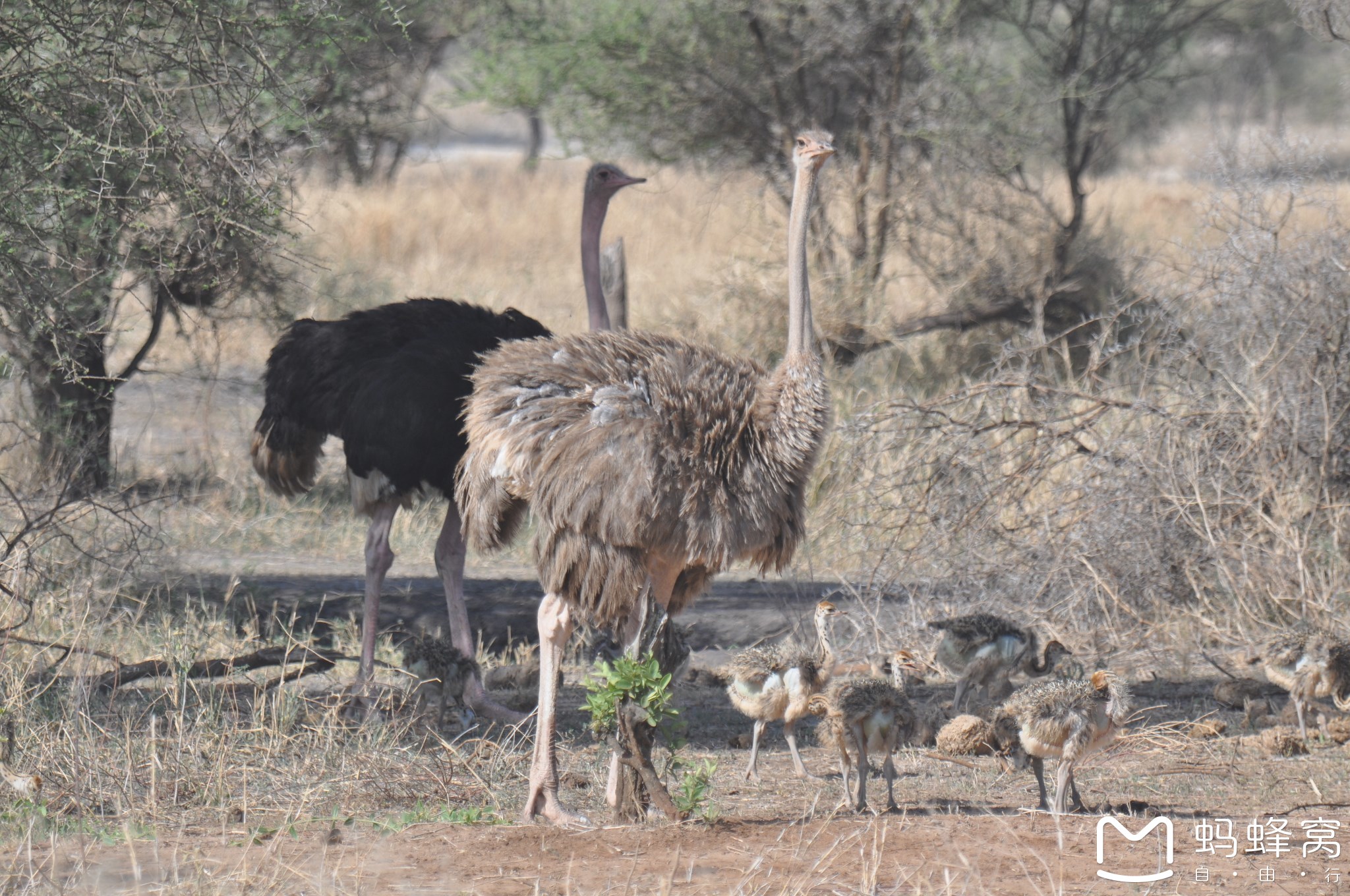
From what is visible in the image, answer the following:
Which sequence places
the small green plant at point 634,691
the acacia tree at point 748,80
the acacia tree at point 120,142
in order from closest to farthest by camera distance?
the small green plant at point 634,691
the acacia tree at point 120,142
the acacia tree at point 748,80

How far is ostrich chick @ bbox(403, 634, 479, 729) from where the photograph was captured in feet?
22.0

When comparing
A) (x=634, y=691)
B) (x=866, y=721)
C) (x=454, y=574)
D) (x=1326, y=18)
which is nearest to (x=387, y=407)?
(x=454, y=574)

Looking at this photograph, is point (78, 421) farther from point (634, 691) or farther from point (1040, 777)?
point (1040, 777)

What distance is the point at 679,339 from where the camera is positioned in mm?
5641

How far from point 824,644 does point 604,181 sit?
2628 mm

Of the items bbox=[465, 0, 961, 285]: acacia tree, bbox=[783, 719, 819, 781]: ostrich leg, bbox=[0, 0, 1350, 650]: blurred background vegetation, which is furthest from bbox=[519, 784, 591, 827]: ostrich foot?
bbox=[465, 0, 961, 285]: acacia tree

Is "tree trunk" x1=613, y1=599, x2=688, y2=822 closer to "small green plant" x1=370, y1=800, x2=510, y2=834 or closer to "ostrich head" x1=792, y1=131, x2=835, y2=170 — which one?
"small green plant" x1=370, y1=800, x2=510, y2=834

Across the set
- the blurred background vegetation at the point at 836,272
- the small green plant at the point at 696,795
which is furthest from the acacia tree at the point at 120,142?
the small green plant at the point at 696,795

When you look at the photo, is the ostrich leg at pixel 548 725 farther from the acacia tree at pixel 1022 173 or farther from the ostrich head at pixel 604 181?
the acacia tree at pixel 1022 173

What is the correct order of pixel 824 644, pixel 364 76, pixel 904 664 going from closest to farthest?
pixel 824 644
pixel 904 664
pixel 364 76

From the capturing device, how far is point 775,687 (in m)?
6.00

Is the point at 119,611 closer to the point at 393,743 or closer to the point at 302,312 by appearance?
the point at 393,743

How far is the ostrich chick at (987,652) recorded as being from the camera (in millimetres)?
6820

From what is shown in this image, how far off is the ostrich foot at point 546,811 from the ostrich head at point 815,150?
232cm
